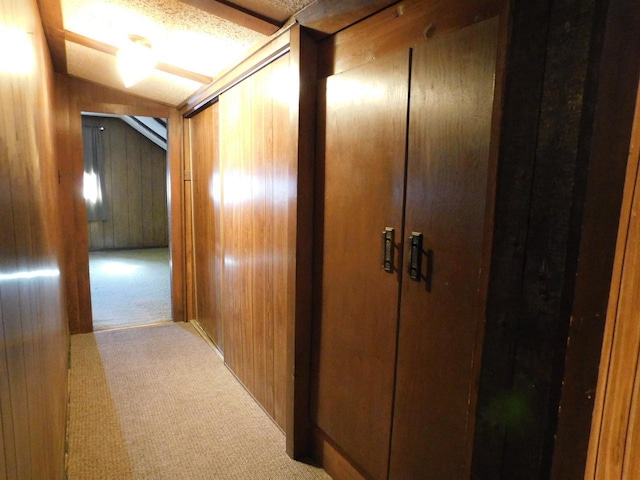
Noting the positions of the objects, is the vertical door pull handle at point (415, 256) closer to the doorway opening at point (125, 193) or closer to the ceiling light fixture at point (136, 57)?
the ceiling light fixture at point (136, 57)

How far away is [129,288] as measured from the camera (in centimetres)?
491

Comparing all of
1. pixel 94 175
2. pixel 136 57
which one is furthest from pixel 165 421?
pixel 94 175

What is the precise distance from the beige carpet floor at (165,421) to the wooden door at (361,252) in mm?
434

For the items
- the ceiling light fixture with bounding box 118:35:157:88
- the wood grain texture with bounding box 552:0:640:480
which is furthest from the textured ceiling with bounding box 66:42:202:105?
A: the wood grain texture with bounding box 552:0:640:480

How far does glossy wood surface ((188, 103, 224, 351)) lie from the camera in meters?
2.99

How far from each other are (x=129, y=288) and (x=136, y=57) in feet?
11.5

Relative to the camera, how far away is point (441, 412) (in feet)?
3.93

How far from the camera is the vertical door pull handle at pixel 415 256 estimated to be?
1.24 metres

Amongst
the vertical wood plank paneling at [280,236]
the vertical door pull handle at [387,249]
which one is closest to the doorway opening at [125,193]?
the vertical wood plank paneling at [280,236]

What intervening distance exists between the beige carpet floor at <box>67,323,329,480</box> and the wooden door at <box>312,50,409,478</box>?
0.43 meters

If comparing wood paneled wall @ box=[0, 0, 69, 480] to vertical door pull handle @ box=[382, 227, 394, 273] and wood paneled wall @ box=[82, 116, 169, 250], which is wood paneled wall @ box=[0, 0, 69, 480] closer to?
vertical door pull handle @ box=[382, 227, 394, 273]

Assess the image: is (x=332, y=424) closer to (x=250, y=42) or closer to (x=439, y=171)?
(x=439, y=171)

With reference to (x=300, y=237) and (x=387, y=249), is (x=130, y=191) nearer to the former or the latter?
(x=300, y=237)

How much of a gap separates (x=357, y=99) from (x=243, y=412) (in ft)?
5.92
